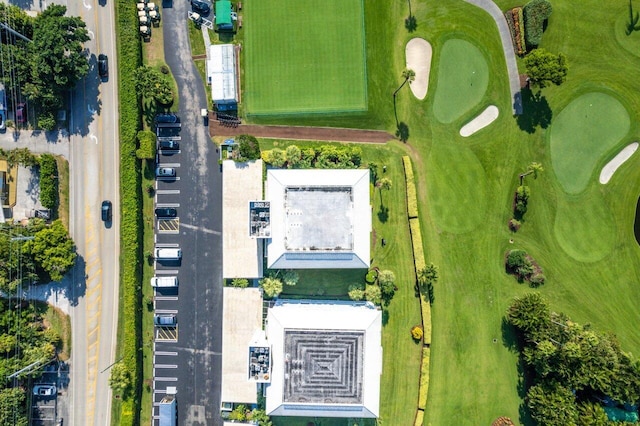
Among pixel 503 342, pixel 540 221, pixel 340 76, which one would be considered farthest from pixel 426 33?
pixel 503 342

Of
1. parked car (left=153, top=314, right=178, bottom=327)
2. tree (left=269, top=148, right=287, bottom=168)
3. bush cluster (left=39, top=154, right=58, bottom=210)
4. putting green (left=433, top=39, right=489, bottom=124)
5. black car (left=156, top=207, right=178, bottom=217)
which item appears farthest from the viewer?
black car (left=156, top=207, right=178, bottom=217)

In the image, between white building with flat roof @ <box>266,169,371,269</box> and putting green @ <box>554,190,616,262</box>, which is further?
putting green @ <box>554,190,616,262</box>

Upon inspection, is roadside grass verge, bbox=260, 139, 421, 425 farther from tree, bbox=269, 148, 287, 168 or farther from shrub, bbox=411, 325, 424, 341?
tree, bbox=269, 148, 287, 168

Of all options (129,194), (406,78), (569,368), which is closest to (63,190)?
(129,194)

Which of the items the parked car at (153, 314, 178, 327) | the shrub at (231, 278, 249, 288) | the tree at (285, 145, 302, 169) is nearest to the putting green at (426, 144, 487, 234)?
the tree at (285, 145, 302, 169)

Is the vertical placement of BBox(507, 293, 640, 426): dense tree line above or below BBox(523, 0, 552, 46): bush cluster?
below

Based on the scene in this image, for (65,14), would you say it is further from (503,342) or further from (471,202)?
(503,342)

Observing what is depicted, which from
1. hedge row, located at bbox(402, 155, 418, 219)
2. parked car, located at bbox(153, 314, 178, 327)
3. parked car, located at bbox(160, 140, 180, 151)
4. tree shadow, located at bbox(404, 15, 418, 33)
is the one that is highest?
tree shadow, located at bbox(404, 15, 418, 33)
